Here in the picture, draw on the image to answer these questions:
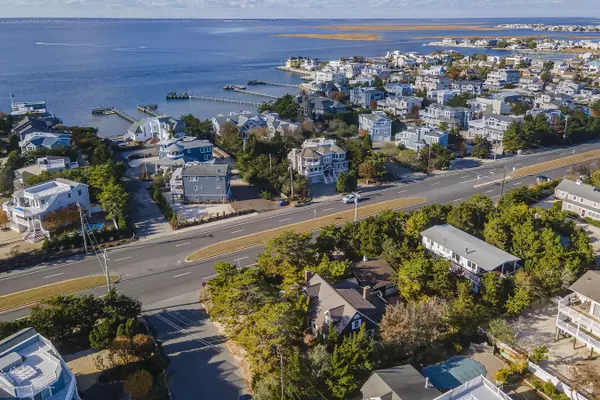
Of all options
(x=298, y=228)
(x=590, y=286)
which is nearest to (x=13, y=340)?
(x=298, y=228)

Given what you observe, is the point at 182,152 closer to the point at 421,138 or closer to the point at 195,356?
the point at 421,138

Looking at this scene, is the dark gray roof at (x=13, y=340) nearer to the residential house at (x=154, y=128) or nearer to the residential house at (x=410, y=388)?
the residential house at (x=410, y=388)

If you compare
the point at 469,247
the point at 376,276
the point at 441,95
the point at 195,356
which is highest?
the point at 441,95

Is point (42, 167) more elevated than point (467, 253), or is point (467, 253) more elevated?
point (42, 167)

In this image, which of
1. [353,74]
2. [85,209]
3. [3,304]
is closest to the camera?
[3,304]

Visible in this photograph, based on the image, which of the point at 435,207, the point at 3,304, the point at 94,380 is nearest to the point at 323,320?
the point at 94,380

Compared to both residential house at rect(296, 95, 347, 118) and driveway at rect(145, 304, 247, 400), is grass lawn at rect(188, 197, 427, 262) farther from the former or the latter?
residential house at rect(296, 95, 347, 118)

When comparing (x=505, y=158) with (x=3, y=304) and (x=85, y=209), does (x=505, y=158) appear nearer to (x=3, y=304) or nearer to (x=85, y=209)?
(x=85, y=209)
